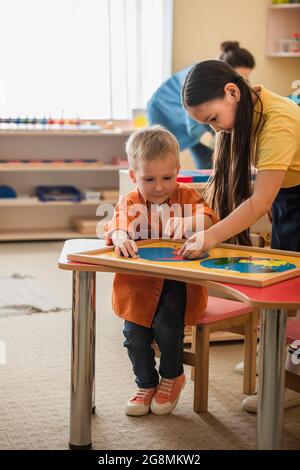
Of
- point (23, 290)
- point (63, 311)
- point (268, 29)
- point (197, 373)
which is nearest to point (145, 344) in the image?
point (197, 373)

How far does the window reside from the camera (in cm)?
513

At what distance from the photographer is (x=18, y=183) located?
537cm

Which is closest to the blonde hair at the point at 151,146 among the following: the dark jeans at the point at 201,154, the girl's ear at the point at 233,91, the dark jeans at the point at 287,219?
the girl's ear at the point at 233,91

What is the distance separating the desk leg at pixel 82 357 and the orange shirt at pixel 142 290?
225mm

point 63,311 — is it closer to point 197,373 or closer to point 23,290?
point 23,290

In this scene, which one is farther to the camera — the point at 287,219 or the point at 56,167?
the point at 56,167

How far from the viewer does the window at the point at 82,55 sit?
5133 mm

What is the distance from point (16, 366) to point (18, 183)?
117 inches

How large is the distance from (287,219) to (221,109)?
436mm

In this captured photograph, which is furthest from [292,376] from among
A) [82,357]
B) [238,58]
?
[238,58]

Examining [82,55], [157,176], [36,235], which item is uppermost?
[82,55]

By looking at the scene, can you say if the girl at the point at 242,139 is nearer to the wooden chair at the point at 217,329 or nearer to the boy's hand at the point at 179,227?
the boy's hand at the point at 179,227

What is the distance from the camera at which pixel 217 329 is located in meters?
2.19

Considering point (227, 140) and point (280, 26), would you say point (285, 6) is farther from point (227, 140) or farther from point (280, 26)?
point (227, 140)
